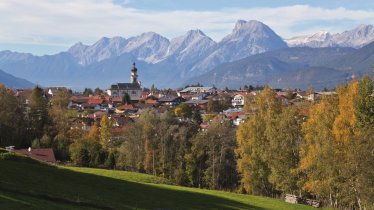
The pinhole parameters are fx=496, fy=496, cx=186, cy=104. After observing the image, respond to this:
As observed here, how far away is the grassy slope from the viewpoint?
28875 mm

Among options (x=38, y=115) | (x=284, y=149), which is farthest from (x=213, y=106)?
(x=284, y=149)

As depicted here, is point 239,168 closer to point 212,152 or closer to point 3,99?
point 212,152

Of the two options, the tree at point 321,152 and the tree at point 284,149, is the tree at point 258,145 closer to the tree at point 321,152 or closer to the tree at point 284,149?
the tree at point 284,149

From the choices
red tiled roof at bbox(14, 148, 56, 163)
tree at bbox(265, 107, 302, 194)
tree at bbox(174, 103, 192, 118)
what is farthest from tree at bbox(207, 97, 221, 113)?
tree at bbox(265, 107, 302, 194)

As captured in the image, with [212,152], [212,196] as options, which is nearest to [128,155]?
[212,152]

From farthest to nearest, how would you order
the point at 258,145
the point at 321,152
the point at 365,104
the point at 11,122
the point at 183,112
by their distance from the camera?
the point at 183,112, the point at 11,122, the point at 258,145, the point at 321,152, the point at 365,104

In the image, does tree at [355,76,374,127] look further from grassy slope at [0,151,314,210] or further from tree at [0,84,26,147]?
tree at [0,84,26,147]

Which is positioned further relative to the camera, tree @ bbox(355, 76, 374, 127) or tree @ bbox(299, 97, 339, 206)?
tree @ bbox(299, 97, 339, 206)

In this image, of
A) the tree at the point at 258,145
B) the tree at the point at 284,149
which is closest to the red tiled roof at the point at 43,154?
the tree at the point at 258,145

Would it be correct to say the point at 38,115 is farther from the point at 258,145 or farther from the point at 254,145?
the point at 258,145

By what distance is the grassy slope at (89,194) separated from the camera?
2888 cm

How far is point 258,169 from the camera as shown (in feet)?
210

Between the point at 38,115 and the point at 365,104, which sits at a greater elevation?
the point at 365,104

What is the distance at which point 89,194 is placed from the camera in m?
36.4
